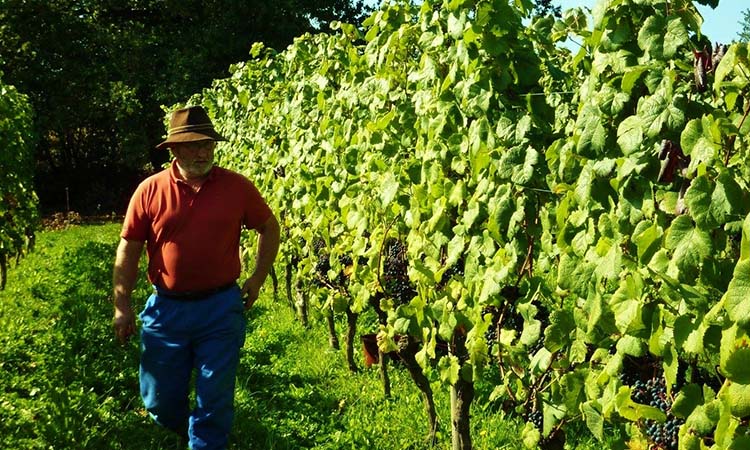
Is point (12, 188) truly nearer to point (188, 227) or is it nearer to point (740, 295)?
point (188, 227)

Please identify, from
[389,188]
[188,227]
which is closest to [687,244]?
[389,188]

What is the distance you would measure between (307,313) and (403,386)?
90.5 inches

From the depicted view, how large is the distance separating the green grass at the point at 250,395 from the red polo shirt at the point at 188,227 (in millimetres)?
1162

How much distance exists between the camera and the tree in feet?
71.2

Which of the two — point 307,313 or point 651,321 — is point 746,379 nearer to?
point 651,321

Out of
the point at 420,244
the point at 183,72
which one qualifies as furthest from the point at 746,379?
the point at 183,72

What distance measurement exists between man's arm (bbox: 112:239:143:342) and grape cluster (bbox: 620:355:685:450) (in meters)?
2.41

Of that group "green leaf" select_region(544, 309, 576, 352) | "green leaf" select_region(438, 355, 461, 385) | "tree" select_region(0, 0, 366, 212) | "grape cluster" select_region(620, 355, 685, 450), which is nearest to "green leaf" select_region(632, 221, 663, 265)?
"green leaf" select_region(544, 309, 576, 352)

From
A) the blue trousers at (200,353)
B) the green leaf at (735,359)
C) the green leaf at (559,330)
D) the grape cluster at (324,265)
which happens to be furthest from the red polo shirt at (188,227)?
the green leaf at (735,359)

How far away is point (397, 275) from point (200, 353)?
142 centimetres

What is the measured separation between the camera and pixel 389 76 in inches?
155

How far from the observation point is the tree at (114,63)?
71.2 feet

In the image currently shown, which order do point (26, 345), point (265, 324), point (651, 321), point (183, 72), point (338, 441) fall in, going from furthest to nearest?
point (183, 72) → point (265, 324) → point (26, 345) → point (338, 441) → point (651, 321)

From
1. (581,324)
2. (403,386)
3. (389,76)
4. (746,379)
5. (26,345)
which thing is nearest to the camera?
(746,379)
